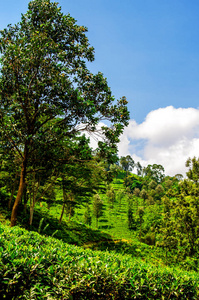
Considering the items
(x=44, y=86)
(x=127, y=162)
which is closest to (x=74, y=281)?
(x=44, y=86)

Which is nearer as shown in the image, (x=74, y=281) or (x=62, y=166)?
(x=74, y=281)

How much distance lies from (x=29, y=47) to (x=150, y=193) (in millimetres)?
104678

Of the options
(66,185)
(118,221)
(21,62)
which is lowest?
(118,221)

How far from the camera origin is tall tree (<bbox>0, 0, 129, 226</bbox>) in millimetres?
10484

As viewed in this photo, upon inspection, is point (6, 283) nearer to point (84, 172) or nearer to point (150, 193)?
point (84, 172)

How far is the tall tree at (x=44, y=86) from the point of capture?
10.5m

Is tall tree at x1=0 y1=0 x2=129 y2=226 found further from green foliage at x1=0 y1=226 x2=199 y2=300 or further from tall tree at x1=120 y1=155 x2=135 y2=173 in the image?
tall tree at x1=120 y1=155 x2=135 y2=173

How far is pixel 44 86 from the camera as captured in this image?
1091cm

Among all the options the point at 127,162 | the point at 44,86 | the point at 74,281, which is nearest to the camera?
the point at 74,281

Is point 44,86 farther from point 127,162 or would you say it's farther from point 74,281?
point 127,162

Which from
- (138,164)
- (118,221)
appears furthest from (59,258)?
(138,164)

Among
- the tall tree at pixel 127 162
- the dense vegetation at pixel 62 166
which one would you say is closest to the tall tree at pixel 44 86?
the dense vegetation at pixel 62 166

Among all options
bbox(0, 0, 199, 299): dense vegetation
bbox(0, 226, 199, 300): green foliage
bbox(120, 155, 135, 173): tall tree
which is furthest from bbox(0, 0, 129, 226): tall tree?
bbox(120, 155, 135, 173): tall tree

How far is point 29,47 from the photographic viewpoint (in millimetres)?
10125
